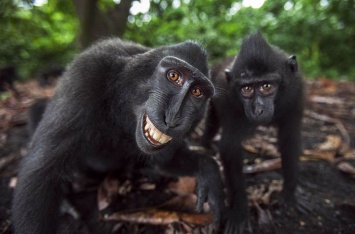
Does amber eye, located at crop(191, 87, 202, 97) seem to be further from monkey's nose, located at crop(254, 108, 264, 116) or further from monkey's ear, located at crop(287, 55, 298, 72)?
monkey's ear, located at crop(287, 55, 298, 72)

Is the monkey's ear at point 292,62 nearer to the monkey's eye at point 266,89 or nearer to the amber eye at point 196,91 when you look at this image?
the monkey's eye at point 266,89

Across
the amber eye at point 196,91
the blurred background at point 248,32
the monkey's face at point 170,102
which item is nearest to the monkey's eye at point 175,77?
the monkey's face at point 170,102

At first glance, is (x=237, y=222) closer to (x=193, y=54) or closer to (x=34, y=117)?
(x=193, y=54)

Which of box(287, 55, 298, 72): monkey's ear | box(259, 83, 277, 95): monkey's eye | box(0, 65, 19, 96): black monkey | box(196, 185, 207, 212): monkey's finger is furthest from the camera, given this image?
box(0, 65, 19, 96): black monkey

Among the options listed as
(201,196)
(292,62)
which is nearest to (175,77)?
(201,196)

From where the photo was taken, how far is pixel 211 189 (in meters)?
3.00

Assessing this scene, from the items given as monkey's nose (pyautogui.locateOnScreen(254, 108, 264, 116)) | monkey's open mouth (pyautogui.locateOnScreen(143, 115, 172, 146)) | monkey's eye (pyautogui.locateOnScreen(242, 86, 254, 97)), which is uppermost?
monkey's eye (pyautogui.locateOnScreen(242, 86, 254, 97))

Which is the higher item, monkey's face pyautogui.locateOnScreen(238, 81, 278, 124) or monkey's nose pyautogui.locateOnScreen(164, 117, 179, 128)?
monkey's face pyautogui.locateOnScreen(238, 81, 278, 124)

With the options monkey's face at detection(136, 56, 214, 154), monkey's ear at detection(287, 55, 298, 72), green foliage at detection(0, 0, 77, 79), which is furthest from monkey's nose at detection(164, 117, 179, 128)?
green foliage at detection(0, 0, 77, 79)

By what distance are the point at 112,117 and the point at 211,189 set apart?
115cm

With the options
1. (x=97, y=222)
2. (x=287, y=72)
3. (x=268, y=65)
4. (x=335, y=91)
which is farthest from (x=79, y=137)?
(x=335, y=91)

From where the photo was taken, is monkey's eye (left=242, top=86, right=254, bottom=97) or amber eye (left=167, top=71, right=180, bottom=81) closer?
amber eye (left=167, top=71, right=180, bottom=81)

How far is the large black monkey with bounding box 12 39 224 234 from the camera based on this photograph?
7.78 ft

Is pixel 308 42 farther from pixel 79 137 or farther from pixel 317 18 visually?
pixel 79 137
